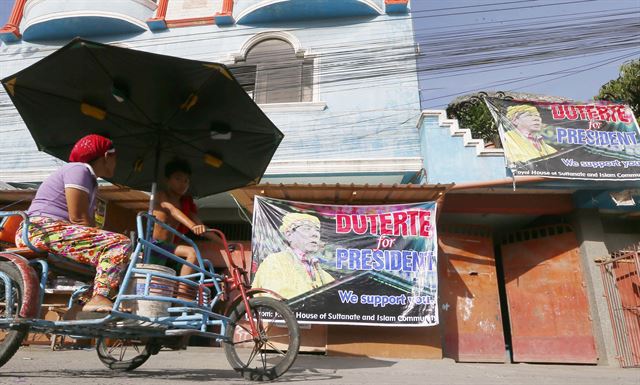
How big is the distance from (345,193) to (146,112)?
4.06 metres

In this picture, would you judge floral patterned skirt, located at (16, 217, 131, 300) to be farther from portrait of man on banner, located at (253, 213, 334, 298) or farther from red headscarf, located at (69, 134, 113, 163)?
portrait of man on banner, located at (253, 213, 334, 298)

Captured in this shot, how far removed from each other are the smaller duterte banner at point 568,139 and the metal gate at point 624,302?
1429 mm

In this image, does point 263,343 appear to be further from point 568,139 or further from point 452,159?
point 568,139

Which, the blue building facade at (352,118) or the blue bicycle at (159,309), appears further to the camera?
the blue building facade at (352,118)

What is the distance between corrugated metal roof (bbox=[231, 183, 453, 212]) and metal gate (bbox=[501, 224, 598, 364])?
2.78 metres

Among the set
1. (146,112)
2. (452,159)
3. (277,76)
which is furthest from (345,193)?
(146,112)

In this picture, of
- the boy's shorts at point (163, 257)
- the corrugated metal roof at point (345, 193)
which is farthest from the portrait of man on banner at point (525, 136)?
the boy's shorts at point (163, 257)

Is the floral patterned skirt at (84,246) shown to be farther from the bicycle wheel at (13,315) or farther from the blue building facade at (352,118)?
the blue building facade at (352,118)

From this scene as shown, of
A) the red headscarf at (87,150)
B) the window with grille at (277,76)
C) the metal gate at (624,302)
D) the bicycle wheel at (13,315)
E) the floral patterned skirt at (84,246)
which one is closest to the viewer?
the bicycle wheel at (13,315)

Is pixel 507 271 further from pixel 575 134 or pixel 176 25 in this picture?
pixel 176 25

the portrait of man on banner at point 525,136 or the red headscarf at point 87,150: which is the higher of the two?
the portrait of man on banner at point 525,136

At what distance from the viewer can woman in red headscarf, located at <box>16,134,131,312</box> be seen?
8.94 feet

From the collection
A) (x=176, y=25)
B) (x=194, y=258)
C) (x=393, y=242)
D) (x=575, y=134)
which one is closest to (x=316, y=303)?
(x=393, y=242)

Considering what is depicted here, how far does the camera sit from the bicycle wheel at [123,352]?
3.56 metres
